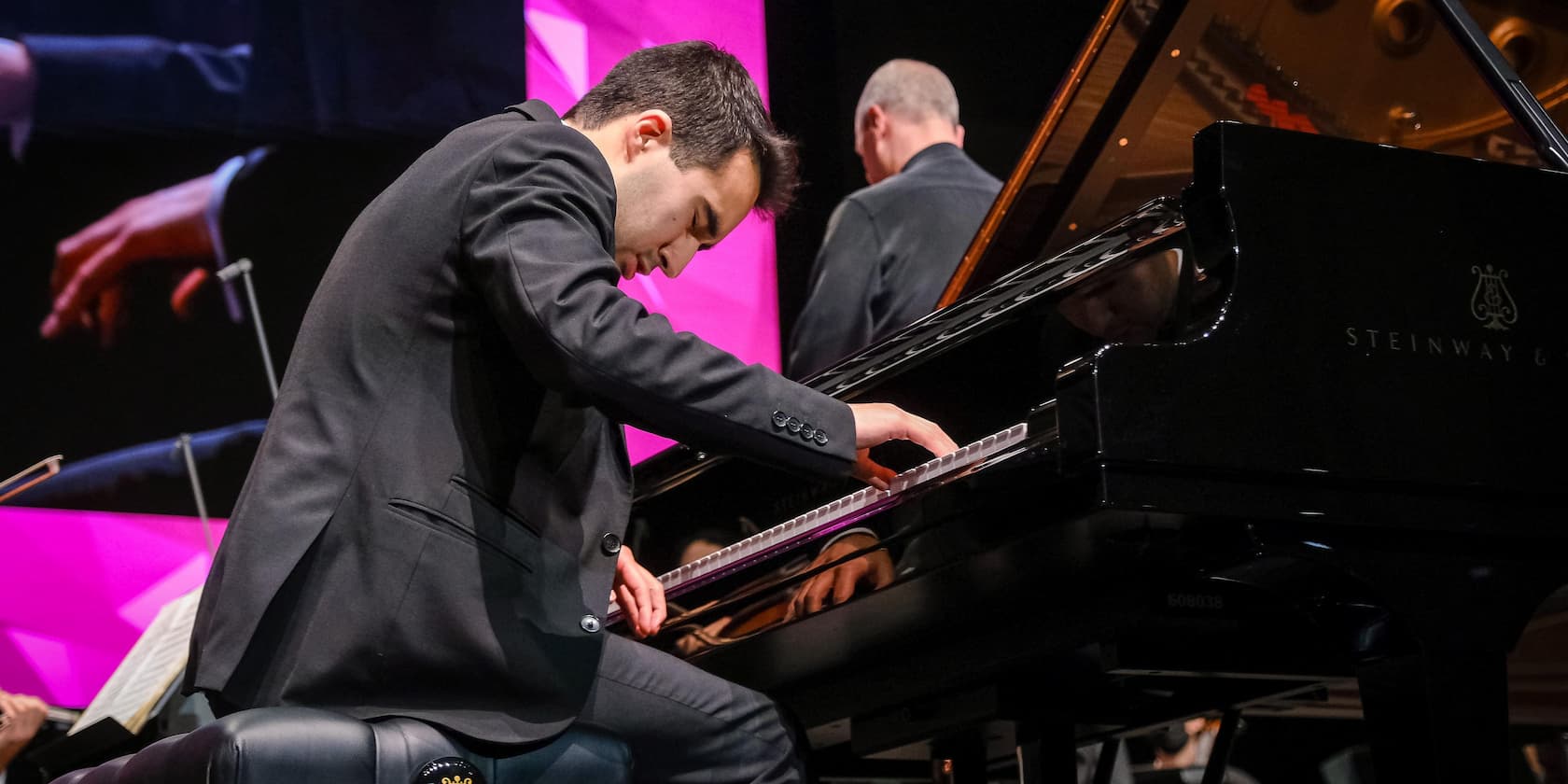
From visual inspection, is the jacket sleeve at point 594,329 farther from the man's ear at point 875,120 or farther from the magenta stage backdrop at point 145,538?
the man's ear at point 875,120

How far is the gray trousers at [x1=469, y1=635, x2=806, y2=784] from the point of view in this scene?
1587mm

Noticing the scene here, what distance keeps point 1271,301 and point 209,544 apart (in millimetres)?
3296

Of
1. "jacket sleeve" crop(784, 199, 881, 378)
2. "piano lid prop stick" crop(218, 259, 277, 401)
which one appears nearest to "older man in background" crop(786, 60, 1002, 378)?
"jacket sleeve" crop(784, 199, 881, 378)

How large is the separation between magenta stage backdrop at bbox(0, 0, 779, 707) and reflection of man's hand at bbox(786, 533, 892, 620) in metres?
1.99

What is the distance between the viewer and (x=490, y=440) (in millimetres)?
1521

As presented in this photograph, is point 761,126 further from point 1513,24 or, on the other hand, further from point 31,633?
point 31,633

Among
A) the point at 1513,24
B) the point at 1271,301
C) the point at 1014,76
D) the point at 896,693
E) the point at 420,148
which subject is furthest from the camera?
the point at 1014,76

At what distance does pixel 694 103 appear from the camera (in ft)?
5.71

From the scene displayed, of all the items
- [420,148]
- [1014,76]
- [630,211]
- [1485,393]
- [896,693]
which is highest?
[1014,76]

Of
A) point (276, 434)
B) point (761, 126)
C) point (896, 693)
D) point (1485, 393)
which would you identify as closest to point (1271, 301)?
point (1485, 393)

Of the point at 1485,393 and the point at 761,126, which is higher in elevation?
the point at 761,126

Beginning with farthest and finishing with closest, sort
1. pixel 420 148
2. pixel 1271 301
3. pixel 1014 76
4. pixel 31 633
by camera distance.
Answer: pixel 1014 76 → pixel 420 148 → pixel 31 633 → pixel 1271 301

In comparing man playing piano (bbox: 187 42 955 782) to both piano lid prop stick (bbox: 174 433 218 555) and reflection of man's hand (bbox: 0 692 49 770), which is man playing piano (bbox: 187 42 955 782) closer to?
reflection of man's hand (bbox: 0 692 49 770)

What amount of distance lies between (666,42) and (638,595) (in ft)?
10.6
